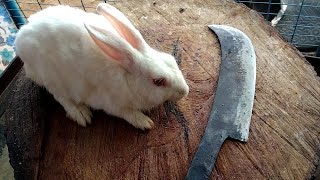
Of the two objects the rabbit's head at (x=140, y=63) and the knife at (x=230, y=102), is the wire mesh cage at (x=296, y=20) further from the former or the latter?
the rabbit's head at (x=140, y=63)

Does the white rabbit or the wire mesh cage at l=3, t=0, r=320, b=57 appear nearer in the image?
the white rabbit

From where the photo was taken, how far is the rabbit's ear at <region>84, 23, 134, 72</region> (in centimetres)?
91

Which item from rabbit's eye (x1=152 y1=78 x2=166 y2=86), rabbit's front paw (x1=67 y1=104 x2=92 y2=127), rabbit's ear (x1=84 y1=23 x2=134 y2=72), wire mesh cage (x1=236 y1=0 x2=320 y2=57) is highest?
rabbit's ear (x1=84 y1=23 x2=134 y2=72)

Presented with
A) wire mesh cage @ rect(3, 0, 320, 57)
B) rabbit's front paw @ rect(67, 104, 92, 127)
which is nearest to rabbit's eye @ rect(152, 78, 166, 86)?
rabbit's front paw @ rect(67, 104, 92, 127)

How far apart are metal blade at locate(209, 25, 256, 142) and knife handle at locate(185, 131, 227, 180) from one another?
0.11 feet

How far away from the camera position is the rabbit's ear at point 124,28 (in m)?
0.95

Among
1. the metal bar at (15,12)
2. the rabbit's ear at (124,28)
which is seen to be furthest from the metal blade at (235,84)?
the metal bar at (15,12)

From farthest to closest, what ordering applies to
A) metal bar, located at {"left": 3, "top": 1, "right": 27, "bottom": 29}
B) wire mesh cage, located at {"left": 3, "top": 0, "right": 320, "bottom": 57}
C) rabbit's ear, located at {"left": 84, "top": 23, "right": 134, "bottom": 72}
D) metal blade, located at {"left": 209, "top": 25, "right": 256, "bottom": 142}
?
1. wire mesh cage, located at {"left": 3, "top": 0, "right": 320, "bottom": 57}
2. metal bar, located at {"left": 3, "top": 1, "right": 27, "bottom": 29}
3. metal blade, located at {"left": 209, "top": 25, "right": 256, "bottom": 142}
4. rabbit's ear, located at {"left": 84, "top": 23, "right": 134, "bottom": 72}

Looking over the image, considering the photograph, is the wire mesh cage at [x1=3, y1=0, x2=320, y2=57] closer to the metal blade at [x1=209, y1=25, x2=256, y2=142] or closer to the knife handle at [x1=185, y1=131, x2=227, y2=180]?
the metal blade at [x1=209, y1=25, x2=256, y2=142]

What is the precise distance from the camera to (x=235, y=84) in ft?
3.55

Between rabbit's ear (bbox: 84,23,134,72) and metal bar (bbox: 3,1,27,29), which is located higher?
rabbit's ear (bbox: 84,23,134,72)

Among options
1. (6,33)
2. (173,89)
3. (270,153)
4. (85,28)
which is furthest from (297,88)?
(6,33)

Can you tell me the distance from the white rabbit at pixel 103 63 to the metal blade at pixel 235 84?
0.12 m

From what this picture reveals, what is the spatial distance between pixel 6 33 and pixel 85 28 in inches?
40.6
